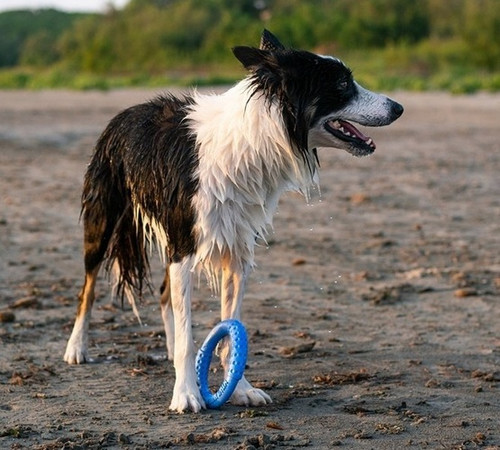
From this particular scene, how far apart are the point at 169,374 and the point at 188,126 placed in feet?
4.51

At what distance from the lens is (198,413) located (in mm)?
5797

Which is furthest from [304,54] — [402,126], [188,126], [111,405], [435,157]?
[402,126]

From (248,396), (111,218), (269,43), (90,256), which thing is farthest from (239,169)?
(90,256)

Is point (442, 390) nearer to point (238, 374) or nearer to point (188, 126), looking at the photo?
point (238, 374)

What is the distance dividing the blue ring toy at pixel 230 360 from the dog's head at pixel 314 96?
965mm

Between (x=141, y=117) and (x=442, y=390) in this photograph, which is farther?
(x=141, y=117)

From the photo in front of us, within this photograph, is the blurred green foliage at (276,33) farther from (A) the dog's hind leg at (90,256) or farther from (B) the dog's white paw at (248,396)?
(B) the dog's white paw at (248,396)

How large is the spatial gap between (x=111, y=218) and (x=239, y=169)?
131 cm

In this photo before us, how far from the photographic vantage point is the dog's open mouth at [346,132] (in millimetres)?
6086

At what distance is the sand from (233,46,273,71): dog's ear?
1.68 meters

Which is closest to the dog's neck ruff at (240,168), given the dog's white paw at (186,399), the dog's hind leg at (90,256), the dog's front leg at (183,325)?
the dog's front leg at (183,325)

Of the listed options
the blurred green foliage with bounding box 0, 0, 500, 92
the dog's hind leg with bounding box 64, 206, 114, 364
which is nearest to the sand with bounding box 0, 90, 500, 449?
the dog's hind leg with bounding box 64, 206, 114, 364

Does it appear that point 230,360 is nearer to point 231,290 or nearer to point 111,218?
point 231,290

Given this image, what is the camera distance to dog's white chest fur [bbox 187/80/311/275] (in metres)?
5.90
